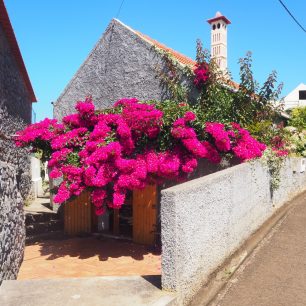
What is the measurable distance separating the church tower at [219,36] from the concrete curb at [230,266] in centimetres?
1352

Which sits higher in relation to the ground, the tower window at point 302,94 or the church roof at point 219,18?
the church roof at point 219,18

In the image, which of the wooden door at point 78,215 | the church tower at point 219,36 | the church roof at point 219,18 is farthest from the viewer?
the church roof at point 219,18

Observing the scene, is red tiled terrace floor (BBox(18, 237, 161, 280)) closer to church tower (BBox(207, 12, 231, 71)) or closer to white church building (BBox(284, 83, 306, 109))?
church tower (BBox(207, 12, 231, 71))

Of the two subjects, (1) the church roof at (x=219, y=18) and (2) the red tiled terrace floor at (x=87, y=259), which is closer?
(2) the red tiled terrace floor at (x=87, y=259)

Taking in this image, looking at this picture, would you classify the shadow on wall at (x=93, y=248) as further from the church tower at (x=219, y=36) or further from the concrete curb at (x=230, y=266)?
the church tower at (x=219, y=36)

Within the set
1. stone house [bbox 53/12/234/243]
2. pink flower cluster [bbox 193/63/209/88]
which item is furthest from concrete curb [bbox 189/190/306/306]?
pink flower cluster [bbox 193/63/209/88]

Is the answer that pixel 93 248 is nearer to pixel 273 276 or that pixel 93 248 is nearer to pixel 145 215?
pixel 145 215

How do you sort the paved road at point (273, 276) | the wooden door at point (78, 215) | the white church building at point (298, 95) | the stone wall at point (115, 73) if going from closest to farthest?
the paved road at point (273, 276)
the wooden door at point (78, 215)
the stone wall at point (115, 73)
the white church building at point (298, 95)

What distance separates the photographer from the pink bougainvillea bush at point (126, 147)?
800 centimetres

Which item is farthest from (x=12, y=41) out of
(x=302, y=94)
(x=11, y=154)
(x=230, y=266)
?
(x=302, y=94)

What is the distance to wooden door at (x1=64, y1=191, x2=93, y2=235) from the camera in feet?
38.8

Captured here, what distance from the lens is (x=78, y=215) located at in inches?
469

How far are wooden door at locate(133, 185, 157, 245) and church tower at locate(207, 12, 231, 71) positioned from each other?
12.6 metres

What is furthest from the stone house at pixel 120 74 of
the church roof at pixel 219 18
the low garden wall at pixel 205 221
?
the church roof at pixel 219 18
